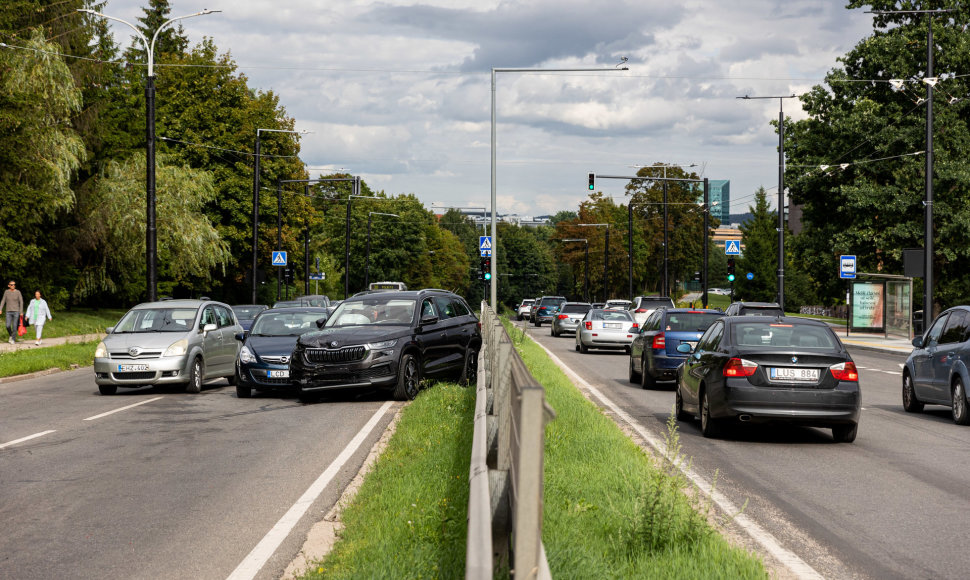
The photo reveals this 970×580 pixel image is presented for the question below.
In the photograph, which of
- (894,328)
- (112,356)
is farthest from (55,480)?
(894,328)

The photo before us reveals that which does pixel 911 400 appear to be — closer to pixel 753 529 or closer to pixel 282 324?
pixel 753 529

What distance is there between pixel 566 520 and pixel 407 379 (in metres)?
10.3

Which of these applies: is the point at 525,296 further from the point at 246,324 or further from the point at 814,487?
the point at 814,487

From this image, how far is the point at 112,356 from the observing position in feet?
61.2

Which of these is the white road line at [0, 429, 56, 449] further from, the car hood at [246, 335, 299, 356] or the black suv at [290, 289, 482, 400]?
the car hood at [246, 335, 299, 356]

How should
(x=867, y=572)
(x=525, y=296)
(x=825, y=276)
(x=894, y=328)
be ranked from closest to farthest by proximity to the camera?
1. (x=867, y=572)
2. (x=894, y=328)
3. (x=825, y=276)
4. (x=525, y=296)

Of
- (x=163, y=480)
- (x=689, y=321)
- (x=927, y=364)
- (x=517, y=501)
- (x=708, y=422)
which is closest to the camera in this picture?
(x=517, y=501)

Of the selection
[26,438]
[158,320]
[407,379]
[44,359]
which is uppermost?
[158,320]

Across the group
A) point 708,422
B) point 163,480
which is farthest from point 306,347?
point 163,480

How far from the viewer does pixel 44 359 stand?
83.9 ft

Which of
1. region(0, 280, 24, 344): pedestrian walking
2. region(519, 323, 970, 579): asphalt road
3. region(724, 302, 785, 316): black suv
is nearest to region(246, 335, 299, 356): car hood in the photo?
region(519, 323, 970, 579): asphalt road

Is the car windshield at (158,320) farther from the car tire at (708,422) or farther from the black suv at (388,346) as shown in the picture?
the car tire at (708,422)

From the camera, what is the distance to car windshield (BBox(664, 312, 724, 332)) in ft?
66.9

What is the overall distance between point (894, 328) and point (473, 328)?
28721 mm
